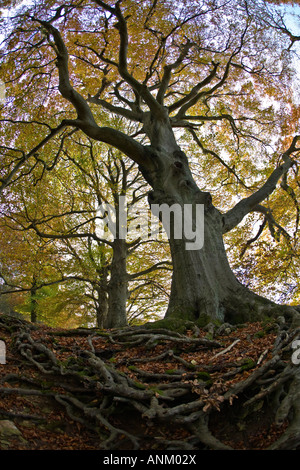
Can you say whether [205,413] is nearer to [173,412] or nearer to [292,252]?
[173,412]

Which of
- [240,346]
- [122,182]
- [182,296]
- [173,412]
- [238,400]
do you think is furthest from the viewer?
[122,182]

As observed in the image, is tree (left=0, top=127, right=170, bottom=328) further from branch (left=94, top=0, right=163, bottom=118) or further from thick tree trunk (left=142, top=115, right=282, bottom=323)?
thick tree trunk (left=142, top=115, right=282, bottom=323)

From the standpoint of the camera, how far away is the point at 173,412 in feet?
9.09

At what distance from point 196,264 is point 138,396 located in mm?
3322

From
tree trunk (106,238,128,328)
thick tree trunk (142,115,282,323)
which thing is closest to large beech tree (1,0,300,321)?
thick tree trunk (142,115,282,323)

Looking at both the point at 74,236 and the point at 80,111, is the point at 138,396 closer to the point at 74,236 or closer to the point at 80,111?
the point at 80,111

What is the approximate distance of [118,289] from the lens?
11.0 metres

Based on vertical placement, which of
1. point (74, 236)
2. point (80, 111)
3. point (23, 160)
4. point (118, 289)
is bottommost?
point (118, 289)

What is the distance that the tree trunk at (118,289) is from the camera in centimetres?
1051

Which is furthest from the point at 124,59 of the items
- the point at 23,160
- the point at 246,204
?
the point at 246,204

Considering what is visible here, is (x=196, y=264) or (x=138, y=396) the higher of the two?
(x=196, y=264)

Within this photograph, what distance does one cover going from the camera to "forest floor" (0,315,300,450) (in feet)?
8.96
